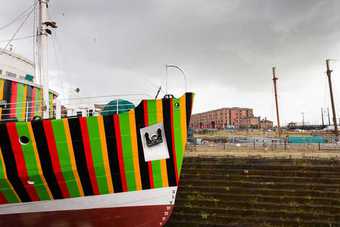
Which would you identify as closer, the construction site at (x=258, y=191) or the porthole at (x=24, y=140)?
the porthole at (x=24, y=140)

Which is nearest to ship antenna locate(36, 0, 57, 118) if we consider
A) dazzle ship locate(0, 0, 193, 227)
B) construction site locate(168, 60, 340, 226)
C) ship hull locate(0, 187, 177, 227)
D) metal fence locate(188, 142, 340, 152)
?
dazzle ship locate(0, 0, 193, 227)

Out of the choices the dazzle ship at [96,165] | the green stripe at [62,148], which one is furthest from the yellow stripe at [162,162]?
the green stripe at [62,148]

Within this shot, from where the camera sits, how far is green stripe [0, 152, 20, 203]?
19.9 feet

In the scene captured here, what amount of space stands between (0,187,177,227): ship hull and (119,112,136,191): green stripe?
1.39 feet

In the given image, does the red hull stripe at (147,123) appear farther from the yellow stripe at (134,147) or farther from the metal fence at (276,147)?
the metal fence at (276,147)

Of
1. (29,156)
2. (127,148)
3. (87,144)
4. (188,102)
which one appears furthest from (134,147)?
(29,156)

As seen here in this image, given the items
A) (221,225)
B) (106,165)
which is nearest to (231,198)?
(221,225)

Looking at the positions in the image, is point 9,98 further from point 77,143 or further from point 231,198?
point 231,198

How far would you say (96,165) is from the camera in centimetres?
601

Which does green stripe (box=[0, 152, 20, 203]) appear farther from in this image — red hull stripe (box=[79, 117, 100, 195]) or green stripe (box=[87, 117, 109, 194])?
green stripe (box=[87, 117, 109, 194])

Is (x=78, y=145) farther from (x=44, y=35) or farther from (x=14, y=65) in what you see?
(x=14, y=65)

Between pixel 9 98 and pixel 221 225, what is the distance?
26.3ft

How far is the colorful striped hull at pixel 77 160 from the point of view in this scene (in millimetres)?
5973

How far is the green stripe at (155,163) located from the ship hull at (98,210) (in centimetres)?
22
